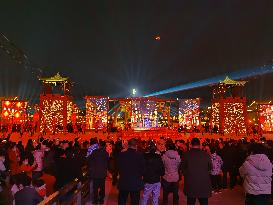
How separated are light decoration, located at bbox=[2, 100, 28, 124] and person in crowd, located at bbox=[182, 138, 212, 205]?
29422 millimetres

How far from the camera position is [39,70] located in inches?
2391

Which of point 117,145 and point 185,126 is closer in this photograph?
point 117,145

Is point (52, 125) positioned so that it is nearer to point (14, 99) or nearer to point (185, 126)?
point (14, 99)

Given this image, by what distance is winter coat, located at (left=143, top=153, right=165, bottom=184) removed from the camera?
7.53 meters

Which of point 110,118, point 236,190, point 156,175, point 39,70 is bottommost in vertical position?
point 236,190

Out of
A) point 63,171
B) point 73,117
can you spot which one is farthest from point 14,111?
point 63,171

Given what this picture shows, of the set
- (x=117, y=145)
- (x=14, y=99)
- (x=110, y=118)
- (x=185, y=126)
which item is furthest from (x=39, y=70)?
(x=117, y=145)

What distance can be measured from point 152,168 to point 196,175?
1140mm

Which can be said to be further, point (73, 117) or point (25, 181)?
point (73, 117)

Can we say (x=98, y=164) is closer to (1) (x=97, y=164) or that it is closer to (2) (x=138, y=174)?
(1) (x=97, y=164)

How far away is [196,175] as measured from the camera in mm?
6637

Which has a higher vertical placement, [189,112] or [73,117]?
[189,112]

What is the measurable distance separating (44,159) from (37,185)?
3295 millimetres

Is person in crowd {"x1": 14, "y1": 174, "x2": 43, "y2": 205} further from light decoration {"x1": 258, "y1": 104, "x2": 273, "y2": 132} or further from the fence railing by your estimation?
light decoration {"x1": 258, "y1": 104, "x2": 273, "y2": 132}
